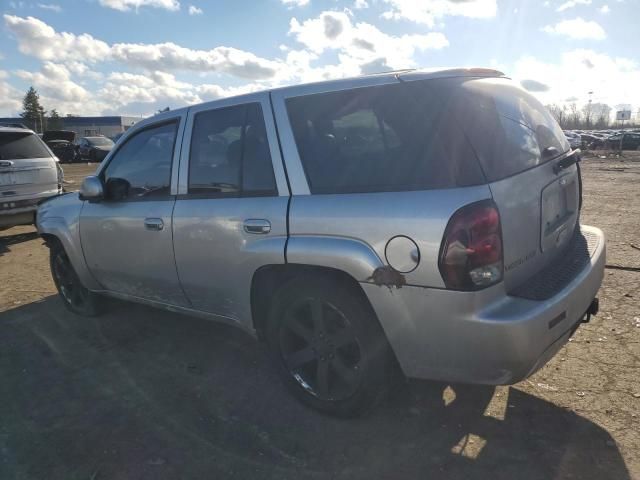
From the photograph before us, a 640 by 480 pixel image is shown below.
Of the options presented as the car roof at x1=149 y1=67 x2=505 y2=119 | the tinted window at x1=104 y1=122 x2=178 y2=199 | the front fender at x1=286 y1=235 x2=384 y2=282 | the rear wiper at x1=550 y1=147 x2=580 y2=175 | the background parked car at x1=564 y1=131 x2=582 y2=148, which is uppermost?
the car roof at x1=149 y1=67 x2=505 y2=119

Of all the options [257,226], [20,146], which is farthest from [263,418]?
[20,146]

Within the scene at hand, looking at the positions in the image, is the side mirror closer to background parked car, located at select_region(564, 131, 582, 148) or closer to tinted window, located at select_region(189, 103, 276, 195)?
tinted window, located at select_region(189, 103, 276, 195)

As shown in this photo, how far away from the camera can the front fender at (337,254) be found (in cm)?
245

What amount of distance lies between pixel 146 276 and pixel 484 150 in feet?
8.60

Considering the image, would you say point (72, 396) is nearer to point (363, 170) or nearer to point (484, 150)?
point (363, 170)

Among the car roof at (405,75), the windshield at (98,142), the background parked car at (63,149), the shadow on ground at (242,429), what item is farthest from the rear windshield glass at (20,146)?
the background parked car at (63,149)

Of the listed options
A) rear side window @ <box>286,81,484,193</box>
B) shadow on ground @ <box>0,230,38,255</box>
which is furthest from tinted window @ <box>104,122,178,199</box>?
shadow on ground @ <box>0,230,38,255</box>

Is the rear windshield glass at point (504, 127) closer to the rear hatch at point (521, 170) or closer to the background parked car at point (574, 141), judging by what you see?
the rear hatch at point (521, 170)

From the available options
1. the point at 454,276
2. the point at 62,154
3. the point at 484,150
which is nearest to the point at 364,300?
the point at 454,276

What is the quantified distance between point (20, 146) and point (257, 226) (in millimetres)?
6978

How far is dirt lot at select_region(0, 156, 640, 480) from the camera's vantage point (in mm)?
2498

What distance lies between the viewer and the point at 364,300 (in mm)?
2592

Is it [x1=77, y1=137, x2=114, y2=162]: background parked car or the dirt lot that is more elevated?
[x1=77, y1=137, x2=114, y2=162]: background parked car

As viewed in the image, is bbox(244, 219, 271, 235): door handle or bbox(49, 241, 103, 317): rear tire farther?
bbox(49, 241, 103, 317): rear tire
